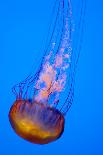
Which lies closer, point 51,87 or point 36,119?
point 36,119

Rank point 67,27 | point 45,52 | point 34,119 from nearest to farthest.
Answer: point 34,119 → point 67,27 → point 45,52

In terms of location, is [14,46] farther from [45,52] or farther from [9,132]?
[9,132]

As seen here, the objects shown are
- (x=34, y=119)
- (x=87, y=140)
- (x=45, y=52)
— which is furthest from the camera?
(x=87, y=140)

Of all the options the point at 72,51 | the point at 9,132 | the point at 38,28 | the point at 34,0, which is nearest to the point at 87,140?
the point at 9,132

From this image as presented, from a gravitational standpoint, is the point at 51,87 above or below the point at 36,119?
above
